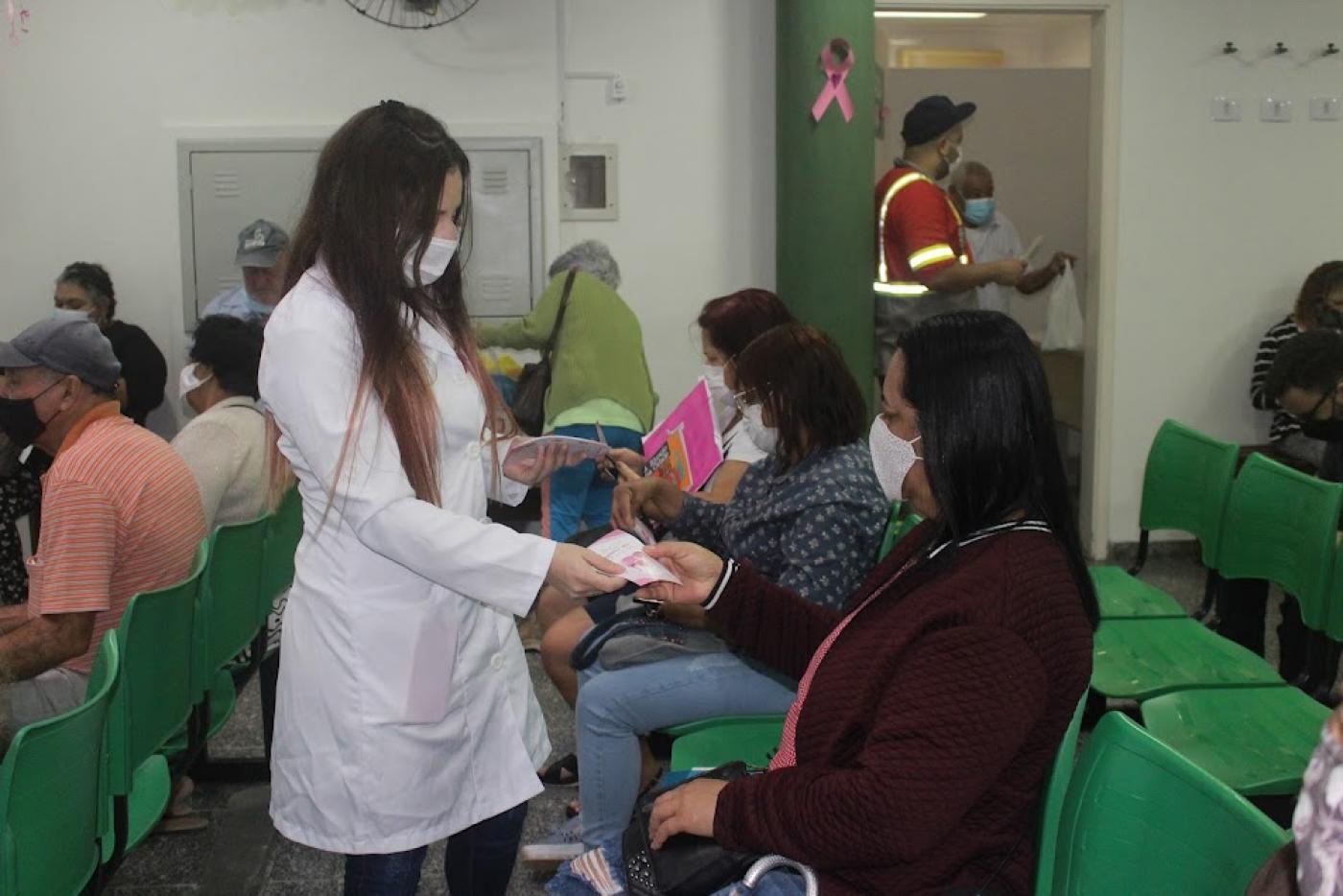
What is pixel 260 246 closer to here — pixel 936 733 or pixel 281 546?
pixel 281 546

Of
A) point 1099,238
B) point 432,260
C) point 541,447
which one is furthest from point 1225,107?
point 432,260

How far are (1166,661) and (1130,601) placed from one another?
1.48ft

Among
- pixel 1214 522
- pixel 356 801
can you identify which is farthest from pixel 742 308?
pixel 356 801

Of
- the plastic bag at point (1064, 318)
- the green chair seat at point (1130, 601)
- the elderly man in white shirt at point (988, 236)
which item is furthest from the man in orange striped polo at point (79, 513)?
the plastic bag at point (1064, 318)

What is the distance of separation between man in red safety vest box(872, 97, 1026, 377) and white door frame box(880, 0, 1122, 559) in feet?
3.42

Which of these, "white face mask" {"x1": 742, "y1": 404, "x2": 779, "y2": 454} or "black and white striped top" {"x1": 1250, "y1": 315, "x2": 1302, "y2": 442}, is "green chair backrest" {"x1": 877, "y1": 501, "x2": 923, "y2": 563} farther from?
"black and white striped top" {"x1": 1250, "y1": 315, "x2": 1302, "y2": 442}

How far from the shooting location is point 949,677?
1.56 meters

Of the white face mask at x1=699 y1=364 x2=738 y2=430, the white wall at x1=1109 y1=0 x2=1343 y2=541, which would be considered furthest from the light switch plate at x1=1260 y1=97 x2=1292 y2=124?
the white face mask at x1=699 y1=364 x2=738 y2=430

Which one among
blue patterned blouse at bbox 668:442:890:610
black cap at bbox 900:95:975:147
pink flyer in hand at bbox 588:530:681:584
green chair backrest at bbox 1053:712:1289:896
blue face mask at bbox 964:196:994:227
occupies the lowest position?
green chair backrest at bbox 1053:712:1289:896

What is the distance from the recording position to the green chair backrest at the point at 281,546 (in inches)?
132

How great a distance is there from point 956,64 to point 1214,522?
600cm

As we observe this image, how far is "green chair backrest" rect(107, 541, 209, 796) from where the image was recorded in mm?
2182

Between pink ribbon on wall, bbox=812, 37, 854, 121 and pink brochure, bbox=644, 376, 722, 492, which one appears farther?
pink ribbon on wall, bbox=812, 37, 854, 121

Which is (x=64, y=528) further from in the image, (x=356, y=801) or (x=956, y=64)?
(x=956, y=64)
